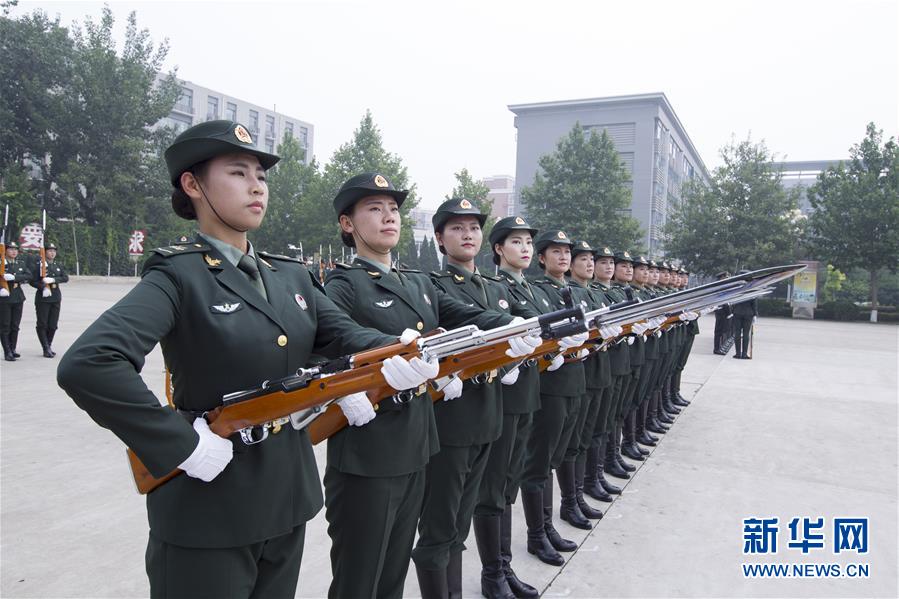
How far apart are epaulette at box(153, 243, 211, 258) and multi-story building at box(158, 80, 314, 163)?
55.1 m

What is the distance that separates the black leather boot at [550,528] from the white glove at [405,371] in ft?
7.38

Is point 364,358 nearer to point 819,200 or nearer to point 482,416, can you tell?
point 482,416

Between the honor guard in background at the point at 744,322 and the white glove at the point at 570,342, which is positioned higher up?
the white glove at the point at 570,342

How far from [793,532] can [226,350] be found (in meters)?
4.67

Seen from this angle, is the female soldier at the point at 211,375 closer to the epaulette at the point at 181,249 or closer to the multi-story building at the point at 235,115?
the epaulette at the point at 181,249

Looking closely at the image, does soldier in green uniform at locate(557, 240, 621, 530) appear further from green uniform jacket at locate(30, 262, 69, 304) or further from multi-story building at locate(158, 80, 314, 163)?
multi-story building at locate(158, 80, 314, 163)

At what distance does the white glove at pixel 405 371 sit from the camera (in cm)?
204

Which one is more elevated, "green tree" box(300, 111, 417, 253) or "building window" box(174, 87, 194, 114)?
"building window" box(174, 87, 194, 114)

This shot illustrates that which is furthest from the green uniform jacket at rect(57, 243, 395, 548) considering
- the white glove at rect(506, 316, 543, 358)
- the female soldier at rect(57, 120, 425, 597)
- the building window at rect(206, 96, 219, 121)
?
the building window at rect(206, 96, 219, 121)

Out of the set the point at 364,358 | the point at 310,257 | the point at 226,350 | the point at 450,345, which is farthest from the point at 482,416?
the point at 310,257

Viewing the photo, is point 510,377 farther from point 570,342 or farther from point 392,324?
point 392,324

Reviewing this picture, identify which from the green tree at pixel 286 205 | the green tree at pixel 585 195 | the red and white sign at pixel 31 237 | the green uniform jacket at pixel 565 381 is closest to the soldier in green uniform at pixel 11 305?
the green uniform jacket at pixel 565 381

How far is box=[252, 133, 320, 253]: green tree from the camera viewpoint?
1516 inches

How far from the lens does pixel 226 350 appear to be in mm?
1760
